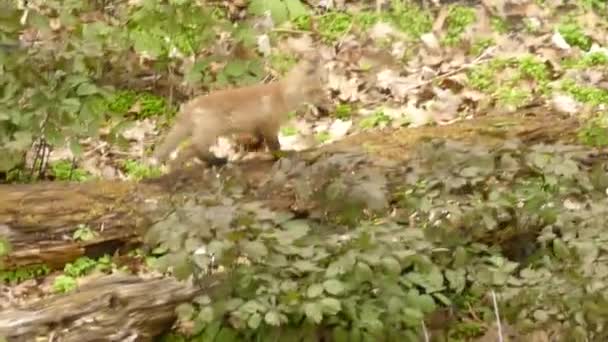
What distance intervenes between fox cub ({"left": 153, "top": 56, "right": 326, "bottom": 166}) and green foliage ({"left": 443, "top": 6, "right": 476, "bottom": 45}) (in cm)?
229

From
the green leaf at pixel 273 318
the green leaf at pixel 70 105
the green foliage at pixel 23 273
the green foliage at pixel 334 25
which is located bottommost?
the green foliage at pixel 23 273

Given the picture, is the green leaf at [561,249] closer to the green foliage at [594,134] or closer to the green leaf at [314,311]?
the green leaf at [314,311]

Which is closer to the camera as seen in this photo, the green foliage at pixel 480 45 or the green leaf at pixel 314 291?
the green leaf at pixel 314 291

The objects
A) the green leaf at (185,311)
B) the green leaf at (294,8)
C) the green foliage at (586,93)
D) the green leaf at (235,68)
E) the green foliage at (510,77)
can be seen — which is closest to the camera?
the green leaf at (185,311)

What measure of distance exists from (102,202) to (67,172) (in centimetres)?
98

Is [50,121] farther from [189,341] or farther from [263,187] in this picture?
[189,341]

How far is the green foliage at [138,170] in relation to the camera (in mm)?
6575

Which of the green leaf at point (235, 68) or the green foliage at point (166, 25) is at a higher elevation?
the green foliage at point (166, 25)

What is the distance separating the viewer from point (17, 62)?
5957mm

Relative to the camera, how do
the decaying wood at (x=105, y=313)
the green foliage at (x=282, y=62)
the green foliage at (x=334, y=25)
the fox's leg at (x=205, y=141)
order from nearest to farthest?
the decaying wood at (x=105, y=313), the fox's leg at (x=205, y=141), the green foliage at (x=282, y=62), the green foliage at (x=334, y=25)

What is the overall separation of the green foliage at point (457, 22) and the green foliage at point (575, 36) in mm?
734

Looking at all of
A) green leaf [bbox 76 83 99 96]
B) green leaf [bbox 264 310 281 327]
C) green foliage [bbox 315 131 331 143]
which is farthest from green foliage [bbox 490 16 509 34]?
green leaf [bbox 264 310 281 327]

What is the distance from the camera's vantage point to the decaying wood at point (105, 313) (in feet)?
15.3

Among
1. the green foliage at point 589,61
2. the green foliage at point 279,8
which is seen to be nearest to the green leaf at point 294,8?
the green foliage at point 279,8
